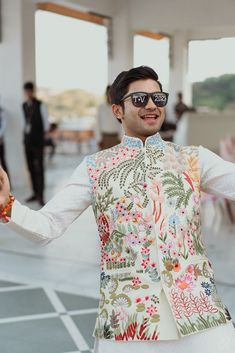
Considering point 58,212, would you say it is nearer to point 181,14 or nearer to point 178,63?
point 181,14

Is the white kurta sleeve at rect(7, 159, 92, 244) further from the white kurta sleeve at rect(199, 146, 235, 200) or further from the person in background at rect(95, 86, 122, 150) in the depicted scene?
the person in background at rect(95, 86, 122, 150)

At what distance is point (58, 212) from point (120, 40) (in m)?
11.2

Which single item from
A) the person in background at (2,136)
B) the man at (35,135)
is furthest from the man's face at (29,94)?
the person in background at (2,136)

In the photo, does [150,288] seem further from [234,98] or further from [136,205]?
[234,98]

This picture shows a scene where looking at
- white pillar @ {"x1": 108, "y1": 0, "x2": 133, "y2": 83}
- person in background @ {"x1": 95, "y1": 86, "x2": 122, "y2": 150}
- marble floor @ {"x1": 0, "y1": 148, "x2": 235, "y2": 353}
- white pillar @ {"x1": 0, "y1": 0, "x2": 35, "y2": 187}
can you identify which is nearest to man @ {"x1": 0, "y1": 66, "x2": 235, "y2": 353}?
marble floor @ {"x1": 0, "y1": 148, "x2": 235, "y2": 353}

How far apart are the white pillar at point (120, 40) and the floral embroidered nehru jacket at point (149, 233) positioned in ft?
35.7

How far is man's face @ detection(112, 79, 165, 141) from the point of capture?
5.29 ft

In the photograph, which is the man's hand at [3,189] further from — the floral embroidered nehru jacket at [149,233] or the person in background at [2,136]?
the person in background at [2,136]

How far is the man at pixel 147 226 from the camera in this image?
1.52 metres

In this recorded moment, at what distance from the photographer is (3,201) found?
61.6 inches

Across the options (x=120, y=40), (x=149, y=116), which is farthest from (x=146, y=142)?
(x=120, y=40)

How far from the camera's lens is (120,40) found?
12438 mm

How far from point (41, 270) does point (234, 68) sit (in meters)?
13.4

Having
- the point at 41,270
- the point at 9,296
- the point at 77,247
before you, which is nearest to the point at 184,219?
the point at 9,296
